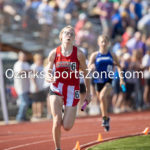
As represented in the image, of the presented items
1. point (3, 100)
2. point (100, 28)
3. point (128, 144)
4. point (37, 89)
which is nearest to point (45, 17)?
point (37, 89)

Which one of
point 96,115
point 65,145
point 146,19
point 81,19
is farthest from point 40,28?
point 65,145

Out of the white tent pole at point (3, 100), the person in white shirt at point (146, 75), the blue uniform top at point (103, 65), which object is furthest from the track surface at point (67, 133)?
the person in white shirt at point (146, 75)

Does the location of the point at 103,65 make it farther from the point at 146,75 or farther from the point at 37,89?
the point at 146,75

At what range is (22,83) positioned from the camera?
57.4 ft

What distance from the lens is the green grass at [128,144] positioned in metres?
10.2

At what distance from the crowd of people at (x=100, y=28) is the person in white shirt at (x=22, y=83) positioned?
0.04 metres

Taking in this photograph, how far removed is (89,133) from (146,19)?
1058 cm

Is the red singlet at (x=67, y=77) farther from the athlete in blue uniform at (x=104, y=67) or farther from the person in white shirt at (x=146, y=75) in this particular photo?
the person in white shirt at (x=146, y=75)

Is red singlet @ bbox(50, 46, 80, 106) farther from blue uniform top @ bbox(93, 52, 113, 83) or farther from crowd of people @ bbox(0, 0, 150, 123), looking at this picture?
crowd of people @ bbox(0, 0, 150, 123)

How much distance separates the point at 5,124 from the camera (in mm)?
17391

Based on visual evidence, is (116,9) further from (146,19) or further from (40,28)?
(40,28)

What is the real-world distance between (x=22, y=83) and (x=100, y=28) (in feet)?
18.5

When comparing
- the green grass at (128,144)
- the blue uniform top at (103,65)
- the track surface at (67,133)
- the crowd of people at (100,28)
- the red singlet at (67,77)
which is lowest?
the green grass at (128,144)

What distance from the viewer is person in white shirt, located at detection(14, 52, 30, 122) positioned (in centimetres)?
1717
